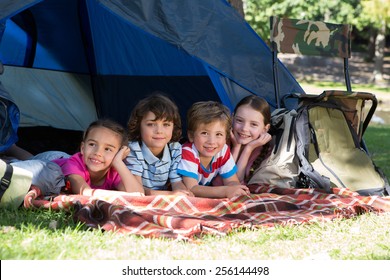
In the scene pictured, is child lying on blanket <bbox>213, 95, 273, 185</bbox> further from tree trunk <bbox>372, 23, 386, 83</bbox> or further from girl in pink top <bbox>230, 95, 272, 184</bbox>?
tree trunk <bbox>372, 23, 386, 83</bbox>

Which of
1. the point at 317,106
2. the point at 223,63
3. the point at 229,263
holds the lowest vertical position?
the point at 229,263

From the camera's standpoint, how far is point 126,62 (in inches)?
226

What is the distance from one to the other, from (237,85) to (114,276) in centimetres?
241

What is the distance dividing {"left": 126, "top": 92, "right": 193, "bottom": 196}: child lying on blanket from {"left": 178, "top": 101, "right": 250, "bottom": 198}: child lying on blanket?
0.07 m

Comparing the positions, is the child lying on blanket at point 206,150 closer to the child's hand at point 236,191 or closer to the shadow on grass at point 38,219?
the child's hand at point 236,191

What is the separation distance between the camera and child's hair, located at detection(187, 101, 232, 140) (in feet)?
14.0

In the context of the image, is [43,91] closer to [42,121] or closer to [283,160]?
[42,121]

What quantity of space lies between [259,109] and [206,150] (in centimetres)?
51

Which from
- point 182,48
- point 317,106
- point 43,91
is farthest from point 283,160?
point 43,91

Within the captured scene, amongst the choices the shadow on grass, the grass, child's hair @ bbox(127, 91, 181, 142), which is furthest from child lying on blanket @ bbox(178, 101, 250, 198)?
the grass

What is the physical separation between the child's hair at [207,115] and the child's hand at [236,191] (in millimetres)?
412

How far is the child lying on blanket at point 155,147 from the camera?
4.18 metres

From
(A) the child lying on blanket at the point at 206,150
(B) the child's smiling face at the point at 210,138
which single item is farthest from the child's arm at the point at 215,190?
(B) the child's smiling face at the point at 210,138

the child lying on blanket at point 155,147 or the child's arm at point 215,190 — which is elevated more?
the child lying on blanket at point 155,147
